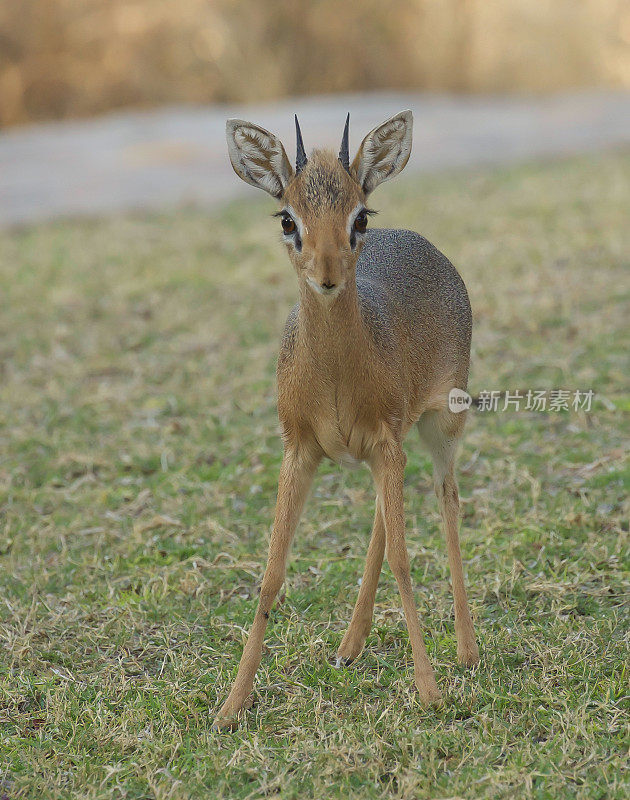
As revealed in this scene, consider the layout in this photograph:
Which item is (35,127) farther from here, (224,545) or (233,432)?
(224,545)

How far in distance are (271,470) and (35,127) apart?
451 inches

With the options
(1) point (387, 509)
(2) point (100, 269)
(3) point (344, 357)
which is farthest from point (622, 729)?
(2) point (100, 269)

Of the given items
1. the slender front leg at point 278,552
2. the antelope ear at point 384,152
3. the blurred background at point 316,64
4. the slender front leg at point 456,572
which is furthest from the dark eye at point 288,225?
the blurred background at point 316,64

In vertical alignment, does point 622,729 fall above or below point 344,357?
below

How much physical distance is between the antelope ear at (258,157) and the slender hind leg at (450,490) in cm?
107

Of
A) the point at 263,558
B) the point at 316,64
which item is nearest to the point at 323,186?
the point at 263,558

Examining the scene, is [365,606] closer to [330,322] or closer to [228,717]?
[228,717]

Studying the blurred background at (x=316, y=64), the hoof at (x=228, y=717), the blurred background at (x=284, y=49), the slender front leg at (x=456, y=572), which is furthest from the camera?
the blurred background at (x=284, y=49)

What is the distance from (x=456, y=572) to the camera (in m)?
3.81

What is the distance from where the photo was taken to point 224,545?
4691 mm

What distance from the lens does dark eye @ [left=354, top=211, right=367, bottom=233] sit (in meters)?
3.16

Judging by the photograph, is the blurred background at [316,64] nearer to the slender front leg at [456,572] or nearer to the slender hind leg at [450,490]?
the slender hind leg at [450,490]

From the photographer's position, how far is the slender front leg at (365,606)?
3.78m

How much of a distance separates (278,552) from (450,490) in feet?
2.47
